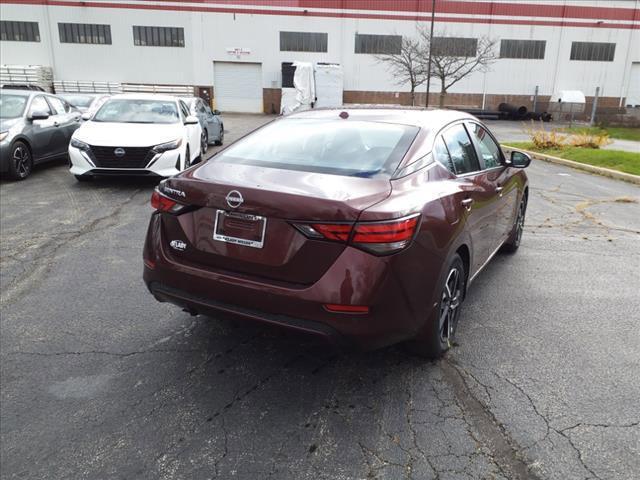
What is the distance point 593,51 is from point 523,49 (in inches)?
224

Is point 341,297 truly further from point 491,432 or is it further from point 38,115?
point 38,115

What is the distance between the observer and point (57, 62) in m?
38.3

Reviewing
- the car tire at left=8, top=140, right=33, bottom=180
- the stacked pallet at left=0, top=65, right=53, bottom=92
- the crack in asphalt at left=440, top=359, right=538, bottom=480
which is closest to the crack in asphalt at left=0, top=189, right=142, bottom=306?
the car tire at left=8, top=140, right=33, bottom=180

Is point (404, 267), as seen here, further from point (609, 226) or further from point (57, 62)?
point (57, 62)

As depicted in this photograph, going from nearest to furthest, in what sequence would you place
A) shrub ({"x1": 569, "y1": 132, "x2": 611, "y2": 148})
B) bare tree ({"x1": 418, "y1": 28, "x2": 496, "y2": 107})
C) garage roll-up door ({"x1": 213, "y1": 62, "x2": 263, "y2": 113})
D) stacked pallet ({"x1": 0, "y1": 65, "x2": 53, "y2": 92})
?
shrub ({"x1": 569, "y1": 132, "x2": 611, "y2": 148})
stacked pallet ({"x1": 0, "y1": 65, "x2": 53, "y2": 92})
bare tree ({"x1": 418, "y1": 28, "x2": 496, "y2": 107})
garage roll-up door ({"x1": 213, "y1": 62, "x2": 263, "y2": 113})

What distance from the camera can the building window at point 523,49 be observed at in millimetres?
40469

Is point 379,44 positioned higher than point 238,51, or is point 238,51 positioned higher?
point 379,44

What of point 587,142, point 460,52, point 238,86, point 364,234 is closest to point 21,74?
point 238,86

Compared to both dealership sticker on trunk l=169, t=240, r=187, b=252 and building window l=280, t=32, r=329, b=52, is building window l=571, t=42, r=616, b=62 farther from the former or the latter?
dealership sticker on trunk l=169, t=240, r=187, b=252

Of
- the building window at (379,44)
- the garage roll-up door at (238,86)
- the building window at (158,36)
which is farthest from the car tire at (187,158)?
the building window at (379,44)

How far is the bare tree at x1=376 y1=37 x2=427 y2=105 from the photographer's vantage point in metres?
35.3

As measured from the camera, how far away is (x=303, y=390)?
3119mm

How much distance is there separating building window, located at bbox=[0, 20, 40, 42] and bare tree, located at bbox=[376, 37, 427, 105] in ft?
81.4

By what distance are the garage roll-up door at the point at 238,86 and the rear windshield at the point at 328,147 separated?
37767mm
